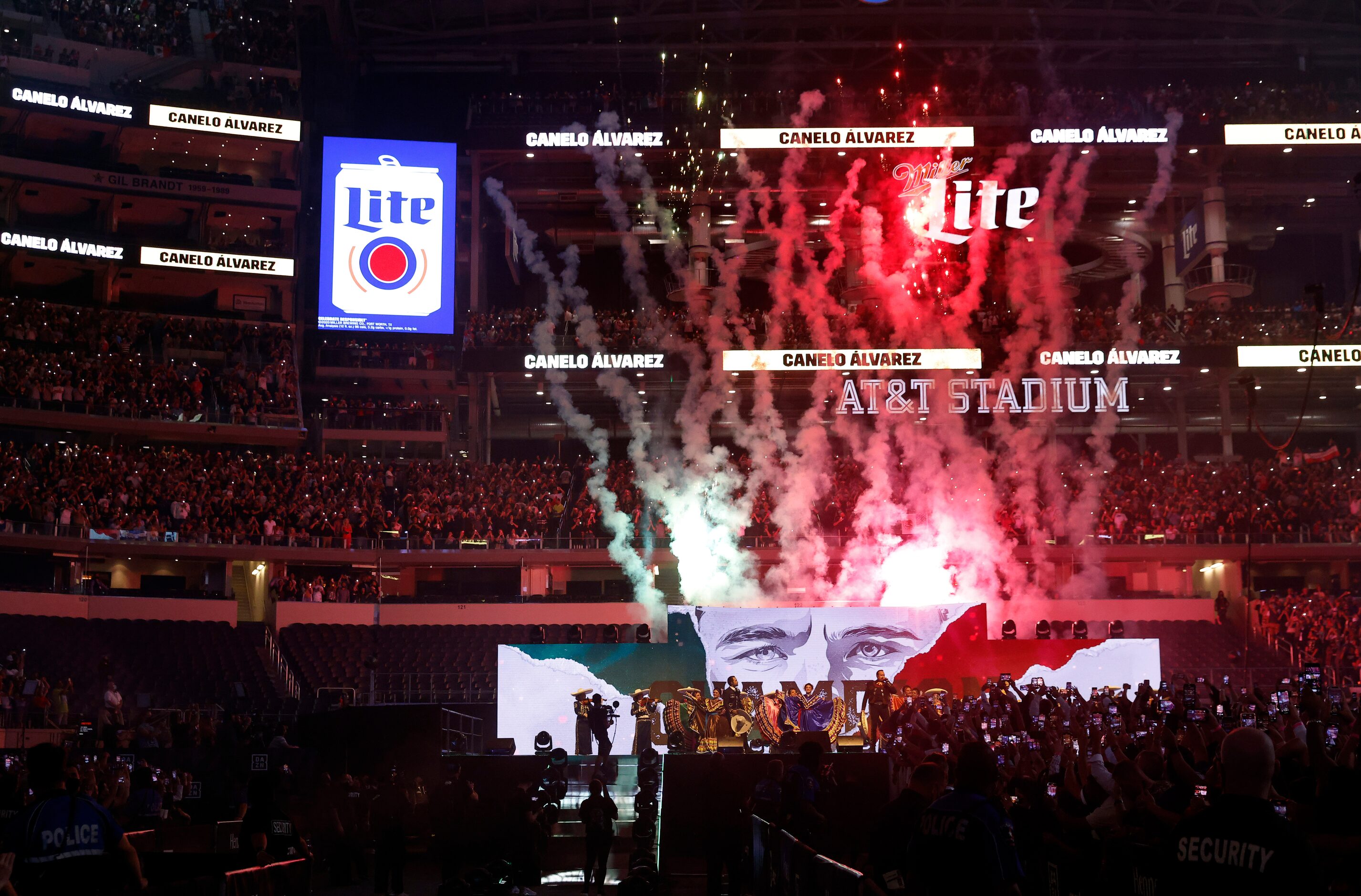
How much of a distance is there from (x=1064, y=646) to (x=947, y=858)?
26.4m

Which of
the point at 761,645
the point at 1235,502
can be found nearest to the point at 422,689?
the point at 761,645

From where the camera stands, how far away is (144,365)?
4291 centimetres

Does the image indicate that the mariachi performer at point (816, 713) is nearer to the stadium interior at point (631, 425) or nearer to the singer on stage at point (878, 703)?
the stadium interior at point (631, 425)

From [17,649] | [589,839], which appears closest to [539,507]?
[17,649]

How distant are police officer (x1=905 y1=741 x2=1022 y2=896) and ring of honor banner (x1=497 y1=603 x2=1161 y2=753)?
78.6 feet

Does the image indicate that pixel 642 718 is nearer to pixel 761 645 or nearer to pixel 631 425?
pixel 761 645

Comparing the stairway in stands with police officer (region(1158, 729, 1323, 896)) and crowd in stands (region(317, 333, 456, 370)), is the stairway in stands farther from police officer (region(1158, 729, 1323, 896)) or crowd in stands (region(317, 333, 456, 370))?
crowd in stands (region(317, 333, 456, 370))

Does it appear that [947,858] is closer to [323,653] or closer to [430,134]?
[323,653]

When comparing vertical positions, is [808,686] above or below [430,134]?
below

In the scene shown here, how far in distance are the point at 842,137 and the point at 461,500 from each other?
1988 cm

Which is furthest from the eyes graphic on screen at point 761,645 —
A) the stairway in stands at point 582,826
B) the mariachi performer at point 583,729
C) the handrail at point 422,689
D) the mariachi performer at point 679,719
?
the handrail at point 422,689

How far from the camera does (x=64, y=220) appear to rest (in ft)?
158

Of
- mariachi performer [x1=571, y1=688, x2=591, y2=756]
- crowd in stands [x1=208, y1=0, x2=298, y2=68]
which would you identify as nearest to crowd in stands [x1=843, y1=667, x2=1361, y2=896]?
mariachi performer [x1=571, y1=688, x2=591, y2=756]

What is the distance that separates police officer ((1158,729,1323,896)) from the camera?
4.77 metres
